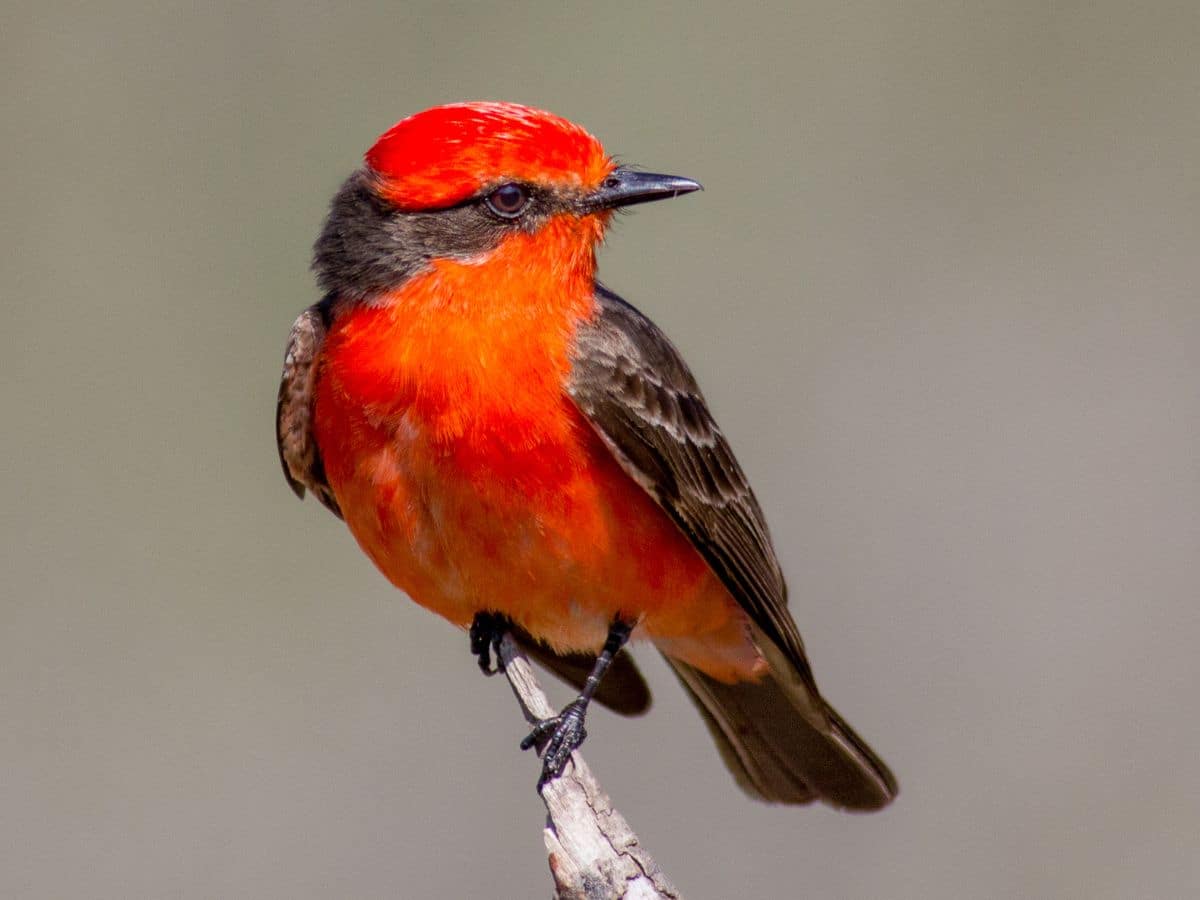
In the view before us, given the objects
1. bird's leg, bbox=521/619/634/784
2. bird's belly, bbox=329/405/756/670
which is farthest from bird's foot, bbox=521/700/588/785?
bird's belly, bbox=329/405/756/670

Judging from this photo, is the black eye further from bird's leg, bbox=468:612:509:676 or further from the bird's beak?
bird's leg, bbox=468:612:509:676

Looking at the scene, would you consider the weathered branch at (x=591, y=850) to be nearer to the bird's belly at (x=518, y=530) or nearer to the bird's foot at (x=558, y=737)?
the bird's foot at (x=558, y=737)

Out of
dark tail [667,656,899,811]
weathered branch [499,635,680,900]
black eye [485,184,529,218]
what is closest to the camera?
weathered branch [499,635,680,900]

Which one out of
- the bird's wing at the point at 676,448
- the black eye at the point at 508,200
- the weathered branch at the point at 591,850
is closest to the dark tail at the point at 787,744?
the bird's wing at the point at 676,448

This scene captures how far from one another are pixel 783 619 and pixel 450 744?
2.40m

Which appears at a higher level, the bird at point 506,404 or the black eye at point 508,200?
the black eye at point 508,200

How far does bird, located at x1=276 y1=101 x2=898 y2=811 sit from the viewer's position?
5.84 meters

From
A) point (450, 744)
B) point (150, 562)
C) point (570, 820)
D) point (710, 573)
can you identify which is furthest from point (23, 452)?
point (570, 820)

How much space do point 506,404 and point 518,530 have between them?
0.38 m

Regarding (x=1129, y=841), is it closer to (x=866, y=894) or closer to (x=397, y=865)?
(x=866, y=894)

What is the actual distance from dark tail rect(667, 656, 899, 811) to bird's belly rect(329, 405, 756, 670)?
835 millimetres

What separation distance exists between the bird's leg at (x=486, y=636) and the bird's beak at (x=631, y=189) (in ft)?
4.64

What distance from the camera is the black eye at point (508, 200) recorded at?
596cm

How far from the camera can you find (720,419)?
9.09m
